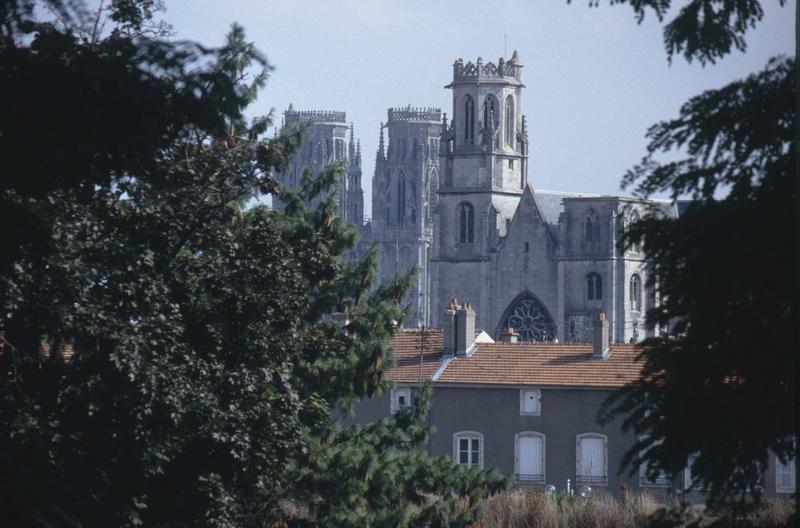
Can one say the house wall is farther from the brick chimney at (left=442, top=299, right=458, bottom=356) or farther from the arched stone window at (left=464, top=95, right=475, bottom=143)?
the arched stone window at (left=464, top=95, right=475, bottom=143)

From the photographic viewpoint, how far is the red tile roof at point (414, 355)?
40.5 metres

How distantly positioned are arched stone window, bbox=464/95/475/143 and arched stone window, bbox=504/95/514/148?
205 centimetres

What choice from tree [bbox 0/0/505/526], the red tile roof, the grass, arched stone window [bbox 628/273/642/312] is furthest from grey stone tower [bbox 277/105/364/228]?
tree [bbox 0/0/505/526]

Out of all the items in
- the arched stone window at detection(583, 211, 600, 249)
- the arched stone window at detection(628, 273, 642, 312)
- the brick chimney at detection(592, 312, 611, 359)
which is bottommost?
the brick chimney at detection(592, 312, 611, 359)

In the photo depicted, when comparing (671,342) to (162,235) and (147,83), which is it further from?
(162,235)

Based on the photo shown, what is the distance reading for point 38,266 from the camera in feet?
47.4

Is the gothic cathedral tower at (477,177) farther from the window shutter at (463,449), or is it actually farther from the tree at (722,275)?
the tree at (722,275)

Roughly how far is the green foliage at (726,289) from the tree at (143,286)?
3.76 meters

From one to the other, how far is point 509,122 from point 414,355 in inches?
2241

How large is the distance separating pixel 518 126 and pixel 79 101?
3490 inches

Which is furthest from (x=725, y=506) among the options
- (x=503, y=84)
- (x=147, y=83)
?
(x=503, y=84)

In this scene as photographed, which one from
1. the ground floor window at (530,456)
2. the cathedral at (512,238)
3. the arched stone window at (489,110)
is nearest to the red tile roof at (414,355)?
the ground floor window at (530,456)

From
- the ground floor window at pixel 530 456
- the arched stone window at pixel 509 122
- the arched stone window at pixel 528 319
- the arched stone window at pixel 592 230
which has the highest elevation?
the arched stone window at pixel 509 122

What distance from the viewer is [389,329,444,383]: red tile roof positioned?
1594 inches
